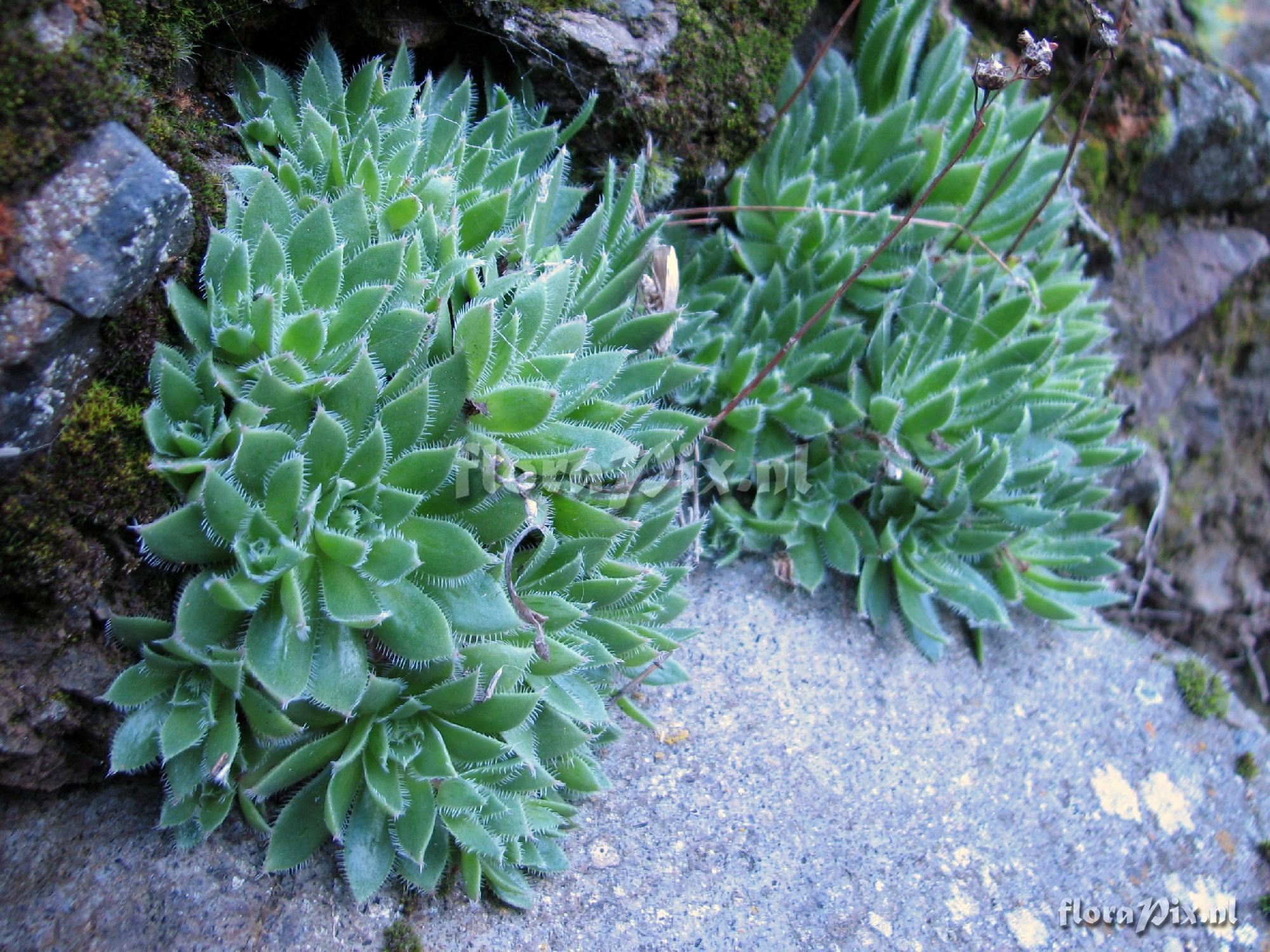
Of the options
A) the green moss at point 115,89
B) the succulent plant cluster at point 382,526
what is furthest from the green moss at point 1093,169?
the green moss at point 115,89

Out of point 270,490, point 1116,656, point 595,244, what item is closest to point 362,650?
point 270,490

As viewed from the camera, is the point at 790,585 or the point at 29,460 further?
the point at 790,585

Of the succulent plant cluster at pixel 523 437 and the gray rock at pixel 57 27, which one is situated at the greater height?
the gray rock at pixel 57 27

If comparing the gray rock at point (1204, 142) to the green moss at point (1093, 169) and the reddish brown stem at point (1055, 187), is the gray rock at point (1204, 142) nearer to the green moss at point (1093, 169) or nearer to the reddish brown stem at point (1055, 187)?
the green moss at point (1093, 169)

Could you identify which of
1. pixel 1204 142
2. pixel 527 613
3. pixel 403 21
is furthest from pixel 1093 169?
pixel 527 613

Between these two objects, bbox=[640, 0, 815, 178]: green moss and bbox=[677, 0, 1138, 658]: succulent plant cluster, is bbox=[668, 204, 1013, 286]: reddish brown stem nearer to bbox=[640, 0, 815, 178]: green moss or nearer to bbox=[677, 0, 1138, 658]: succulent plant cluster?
bbox=[677, 0, 1138, 658]: succulent plant cluster

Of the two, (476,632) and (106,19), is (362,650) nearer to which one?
(476,632)
